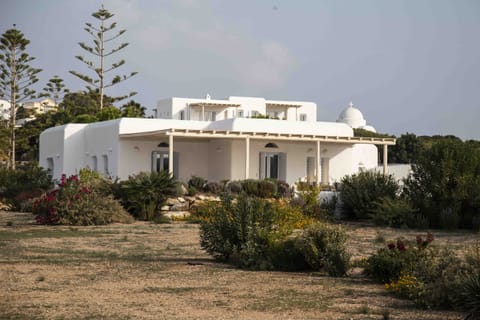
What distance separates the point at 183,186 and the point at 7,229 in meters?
8.66

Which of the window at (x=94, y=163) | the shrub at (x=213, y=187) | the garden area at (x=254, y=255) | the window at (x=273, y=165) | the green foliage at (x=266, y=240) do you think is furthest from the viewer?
the window at (x=273, y=165)

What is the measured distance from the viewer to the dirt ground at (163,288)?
8742 mm

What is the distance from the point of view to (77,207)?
74.0 feet

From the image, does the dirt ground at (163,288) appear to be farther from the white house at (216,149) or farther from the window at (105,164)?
the window at (105,164)

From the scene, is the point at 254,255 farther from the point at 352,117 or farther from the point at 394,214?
the point at 352,117

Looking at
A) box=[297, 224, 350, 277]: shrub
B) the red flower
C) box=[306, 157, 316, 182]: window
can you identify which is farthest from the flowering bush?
box=[306, 157, 316, 182]: window

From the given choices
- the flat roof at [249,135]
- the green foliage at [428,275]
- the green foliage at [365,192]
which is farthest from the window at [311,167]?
the green foliage at [428,275]

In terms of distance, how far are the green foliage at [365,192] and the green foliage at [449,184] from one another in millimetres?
1200

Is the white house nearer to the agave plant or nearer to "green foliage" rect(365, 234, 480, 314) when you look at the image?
the agave plant

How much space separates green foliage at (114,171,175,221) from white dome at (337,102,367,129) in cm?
3874

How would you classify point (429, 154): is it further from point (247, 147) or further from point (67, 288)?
point (67, 288)

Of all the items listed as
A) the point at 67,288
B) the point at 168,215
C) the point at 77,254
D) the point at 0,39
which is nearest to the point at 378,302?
the point at 67,288

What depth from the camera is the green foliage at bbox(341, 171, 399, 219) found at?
24.8m

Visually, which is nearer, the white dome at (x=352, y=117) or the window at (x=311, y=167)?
the window at (x=311, y=167)
